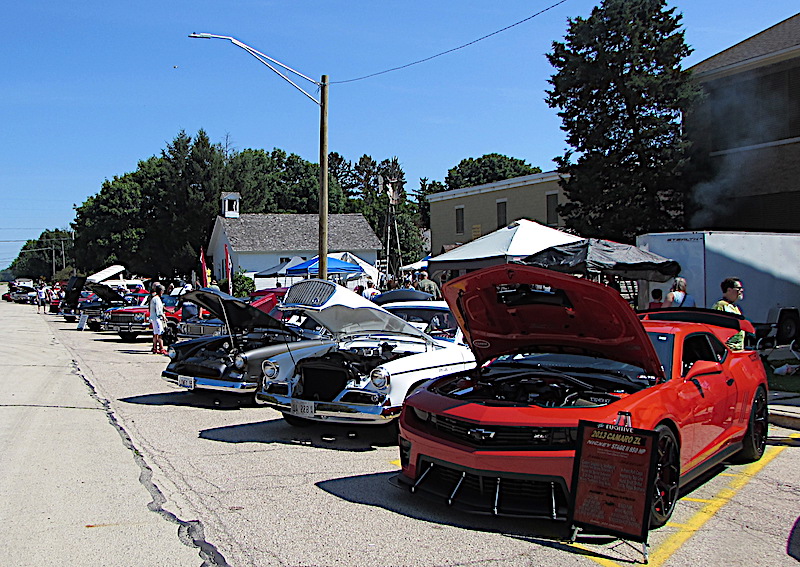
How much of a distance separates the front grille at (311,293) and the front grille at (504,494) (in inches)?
157

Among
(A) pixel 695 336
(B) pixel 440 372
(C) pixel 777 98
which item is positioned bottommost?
(B) pixel 440 372

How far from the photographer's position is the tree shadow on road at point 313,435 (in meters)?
7.83

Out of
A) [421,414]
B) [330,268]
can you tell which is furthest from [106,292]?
[421,414]

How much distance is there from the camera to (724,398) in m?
6.04

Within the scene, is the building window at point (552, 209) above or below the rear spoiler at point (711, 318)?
above

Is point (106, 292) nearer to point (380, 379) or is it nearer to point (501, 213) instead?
point (501, 213)

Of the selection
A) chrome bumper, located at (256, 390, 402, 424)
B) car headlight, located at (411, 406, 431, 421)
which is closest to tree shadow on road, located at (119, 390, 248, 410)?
chrome bumper, located at (256, 390, 402, 424)

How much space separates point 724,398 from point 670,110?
767 inches

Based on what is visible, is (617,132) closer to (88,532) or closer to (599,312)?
(599,312)

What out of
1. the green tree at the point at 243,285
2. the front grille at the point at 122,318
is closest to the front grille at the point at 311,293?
the front grille at the point at 122,318

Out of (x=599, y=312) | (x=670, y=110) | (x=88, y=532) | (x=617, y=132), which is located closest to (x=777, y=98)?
(x=670, y=110)

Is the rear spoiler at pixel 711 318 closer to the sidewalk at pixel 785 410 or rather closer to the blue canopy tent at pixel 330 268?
the sidewalk at pixel 785 410

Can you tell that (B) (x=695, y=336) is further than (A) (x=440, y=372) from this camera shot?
No

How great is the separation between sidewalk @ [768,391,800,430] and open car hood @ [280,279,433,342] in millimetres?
4229
